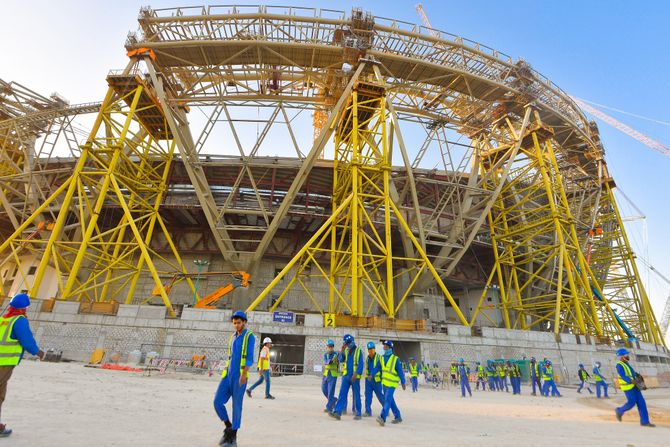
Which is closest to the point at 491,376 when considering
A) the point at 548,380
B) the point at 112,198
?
the point at 548,380

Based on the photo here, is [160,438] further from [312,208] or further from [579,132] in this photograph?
[579,132]

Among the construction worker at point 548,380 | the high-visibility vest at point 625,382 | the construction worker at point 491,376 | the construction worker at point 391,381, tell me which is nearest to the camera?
the construction worker at point 391,381

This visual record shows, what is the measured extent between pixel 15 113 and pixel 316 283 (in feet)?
83.5

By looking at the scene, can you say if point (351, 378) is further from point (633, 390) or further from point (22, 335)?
point (633, 390)

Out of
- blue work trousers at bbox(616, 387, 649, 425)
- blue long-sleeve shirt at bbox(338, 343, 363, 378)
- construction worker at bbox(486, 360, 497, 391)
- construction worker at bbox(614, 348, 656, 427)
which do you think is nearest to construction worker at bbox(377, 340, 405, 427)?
blue long-sleeve shirt at bbox(338, 343, 363, 378)

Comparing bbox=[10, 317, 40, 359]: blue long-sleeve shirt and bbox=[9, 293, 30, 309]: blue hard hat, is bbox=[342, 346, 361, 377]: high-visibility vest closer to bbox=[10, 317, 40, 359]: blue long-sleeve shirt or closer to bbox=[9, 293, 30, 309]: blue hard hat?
bbox=[10, 317, 40, 359]: blue long-sleeve shirt

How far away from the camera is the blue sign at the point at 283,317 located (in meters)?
14.8

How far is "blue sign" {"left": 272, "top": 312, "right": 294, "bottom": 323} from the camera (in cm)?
1476

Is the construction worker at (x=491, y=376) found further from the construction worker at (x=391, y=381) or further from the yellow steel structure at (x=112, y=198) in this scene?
the yellow steel structure at (x=112, y=198)

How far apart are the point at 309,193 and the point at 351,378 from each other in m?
20.2

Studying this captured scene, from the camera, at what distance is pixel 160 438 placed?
12.0 feet

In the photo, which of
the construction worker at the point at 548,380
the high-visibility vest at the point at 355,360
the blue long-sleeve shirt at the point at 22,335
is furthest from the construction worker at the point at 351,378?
the construction worker at the point at 548,380

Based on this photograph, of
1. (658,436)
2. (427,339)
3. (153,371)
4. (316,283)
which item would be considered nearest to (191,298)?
(316,283)

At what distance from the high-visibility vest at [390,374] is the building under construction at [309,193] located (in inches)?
353
